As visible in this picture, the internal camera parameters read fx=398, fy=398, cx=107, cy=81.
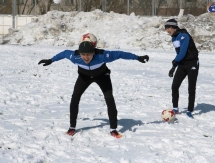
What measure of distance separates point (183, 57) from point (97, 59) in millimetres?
2126

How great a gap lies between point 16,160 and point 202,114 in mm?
4253

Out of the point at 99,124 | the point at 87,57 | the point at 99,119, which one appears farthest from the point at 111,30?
the point at 87,57

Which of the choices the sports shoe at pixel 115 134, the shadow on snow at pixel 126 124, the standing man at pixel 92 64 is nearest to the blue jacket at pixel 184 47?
the shadow on snow at pixel 126 124

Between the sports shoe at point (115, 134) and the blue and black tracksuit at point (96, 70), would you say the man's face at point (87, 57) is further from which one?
the sports shoe at point (115, 134)

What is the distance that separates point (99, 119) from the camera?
23.6ft

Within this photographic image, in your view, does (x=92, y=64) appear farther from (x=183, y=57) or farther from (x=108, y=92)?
(x=183, y=57)

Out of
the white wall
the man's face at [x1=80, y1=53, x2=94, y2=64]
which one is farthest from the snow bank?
the man's face at [x1=80, y1=53, x2=94, y2=64]

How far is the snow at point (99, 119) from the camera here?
517 cm

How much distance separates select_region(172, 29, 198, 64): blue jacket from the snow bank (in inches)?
635

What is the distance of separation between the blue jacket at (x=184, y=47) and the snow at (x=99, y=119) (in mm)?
1103

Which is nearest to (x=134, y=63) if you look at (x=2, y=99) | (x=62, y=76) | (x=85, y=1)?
(x=62, y=76)

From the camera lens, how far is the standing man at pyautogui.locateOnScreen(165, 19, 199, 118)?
7.12m

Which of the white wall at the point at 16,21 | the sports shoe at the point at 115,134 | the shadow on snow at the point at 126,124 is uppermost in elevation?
the white wall at the point at 16,21

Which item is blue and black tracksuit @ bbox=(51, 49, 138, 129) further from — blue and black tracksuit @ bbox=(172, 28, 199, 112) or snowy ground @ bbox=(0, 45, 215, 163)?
blue and black tracksuit @ bbox=(172, 28, 199, 112)
